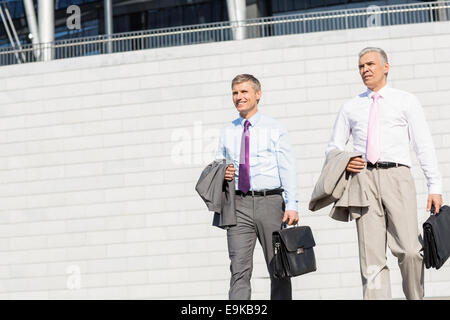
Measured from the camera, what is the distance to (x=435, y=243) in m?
6.29

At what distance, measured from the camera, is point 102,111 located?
17.8 m

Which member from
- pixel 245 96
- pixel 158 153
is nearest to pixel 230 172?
pixel 245 96

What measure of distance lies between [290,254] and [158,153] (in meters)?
10.7

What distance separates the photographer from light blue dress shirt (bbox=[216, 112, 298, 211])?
7250mm

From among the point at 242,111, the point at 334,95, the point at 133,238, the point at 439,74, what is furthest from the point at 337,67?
the point at 242,111

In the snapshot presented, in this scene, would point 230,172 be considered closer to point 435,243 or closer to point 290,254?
point 290,254

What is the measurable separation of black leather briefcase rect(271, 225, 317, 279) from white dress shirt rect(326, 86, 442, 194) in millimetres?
994

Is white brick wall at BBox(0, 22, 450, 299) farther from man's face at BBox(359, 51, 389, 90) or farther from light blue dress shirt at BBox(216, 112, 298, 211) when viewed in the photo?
man's face at BBox(359, 51, 389, 90)

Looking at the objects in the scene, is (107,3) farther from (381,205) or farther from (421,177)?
(381,205)

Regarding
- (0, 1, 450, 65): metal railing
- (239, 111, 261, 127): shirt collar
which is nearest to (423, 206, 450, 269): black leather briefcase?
(239, 111, 261, 127): shirt collar

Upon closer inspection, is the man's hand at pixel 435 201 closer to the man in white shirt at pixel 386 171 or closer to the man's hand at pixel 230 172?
the man in white shirt at pixel 386 171

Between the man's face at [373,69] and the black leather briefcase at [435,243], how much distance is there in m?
1.28

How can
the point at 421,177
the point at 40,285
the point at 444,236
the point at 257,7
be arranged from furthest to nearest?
the point at 257,7
the point at 40,285
the point at 421,177
the point at 444,236

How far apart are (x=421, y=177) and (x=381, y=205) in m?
9.95
